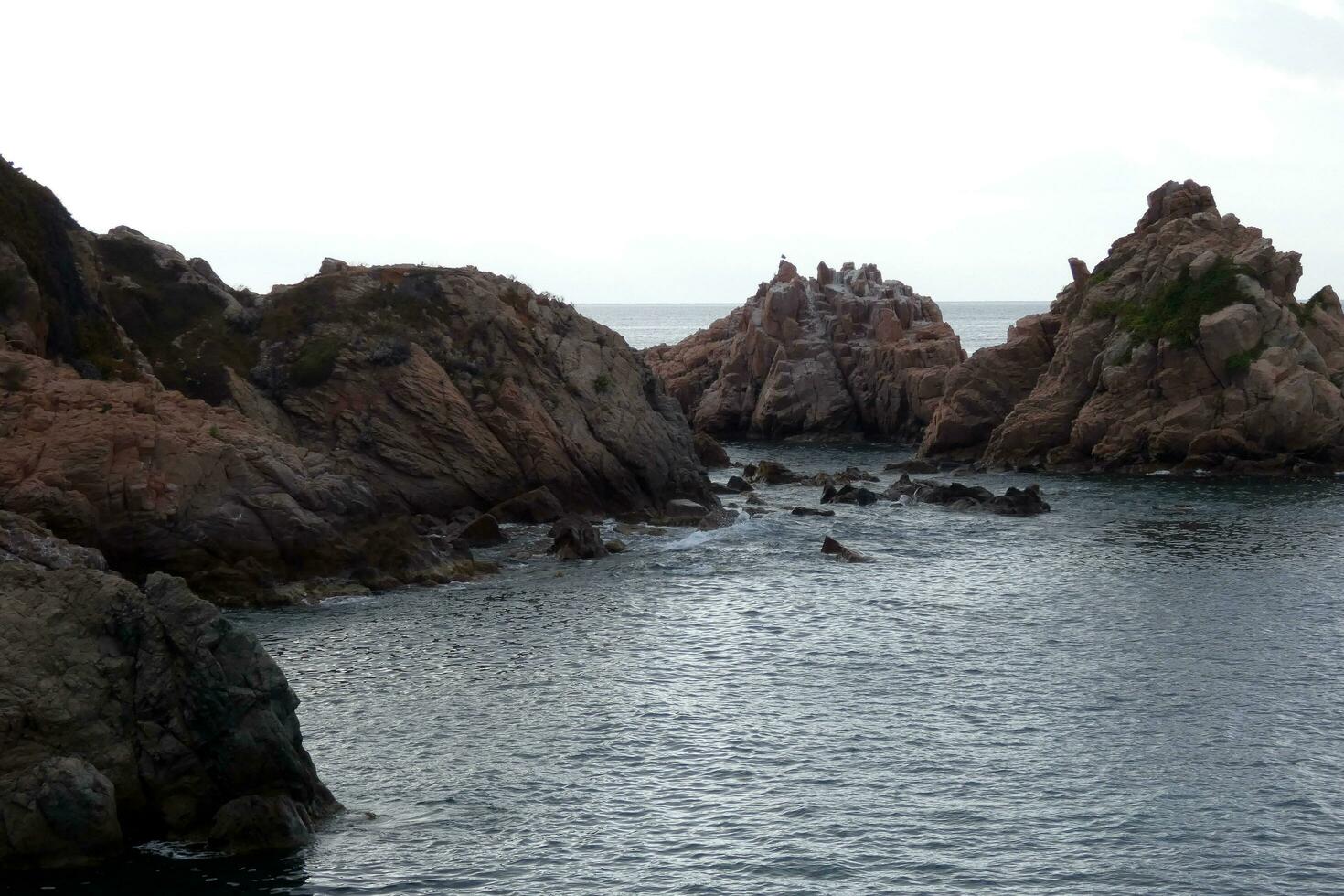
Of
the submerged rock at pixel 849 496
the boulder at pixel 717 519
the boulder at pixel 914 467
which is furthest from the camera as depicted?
the boulder at pixel 914 467

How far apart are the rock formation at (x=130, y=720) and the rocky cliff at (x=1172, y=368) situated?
84.4 m

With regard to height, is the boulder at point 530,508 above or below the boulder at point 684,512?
above

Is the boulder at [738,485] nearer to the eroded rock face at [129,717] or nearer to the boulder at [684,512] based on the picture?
the boulder at [684,512]

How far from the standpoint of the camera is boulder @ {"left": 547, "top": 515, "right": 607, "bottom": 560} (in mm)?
66938

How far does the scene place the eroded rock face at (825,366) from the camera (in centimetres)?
13438

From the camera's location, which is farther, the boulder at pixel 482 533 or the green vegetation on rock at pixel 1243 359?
the green vegetation on rock at pixel 1243 359

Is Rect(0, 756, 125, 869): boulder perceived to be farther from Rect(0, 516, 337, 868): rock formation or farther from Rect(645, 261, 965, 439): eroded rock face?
Rect(645, 261, 965, 439): eroded rock face

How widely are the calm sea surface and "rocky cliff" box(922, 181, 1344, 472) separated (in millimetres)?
33665

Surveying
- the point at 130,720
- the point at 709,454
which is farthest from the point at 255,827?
the point at 709,454

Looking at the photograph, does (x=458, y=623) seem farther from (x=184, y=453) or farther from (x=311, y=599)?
(x=184, y=453)

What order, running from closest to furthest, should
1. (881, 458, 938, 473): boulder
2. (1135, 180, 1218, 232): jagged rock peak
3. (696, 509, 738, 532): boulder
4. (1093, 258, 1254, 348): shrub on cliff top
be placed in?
(696, 509, 738, 532): boulder, (1093, 258, 1254, 348): shrub on cliff top, (881, 458, 938, 473): boulder, (1135, 180, 1218, 232): jagged rock peak

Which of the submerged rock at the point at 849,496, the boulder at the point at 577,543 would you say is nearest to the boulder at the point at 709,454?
the submerged rock at the point at 849,496

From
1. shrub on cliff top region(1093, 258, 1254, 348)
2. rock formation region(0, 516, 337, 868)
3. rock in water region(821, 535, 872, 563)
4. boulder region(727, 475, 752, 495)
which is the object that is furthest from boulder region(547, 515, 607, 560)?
shrub on cliff top region(1093, 258, 1254, 348)

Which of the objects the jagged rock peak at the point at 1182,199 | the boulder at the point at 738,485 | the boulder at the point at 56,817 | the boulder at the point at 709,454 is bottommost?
the boulder at the point at 56,817
